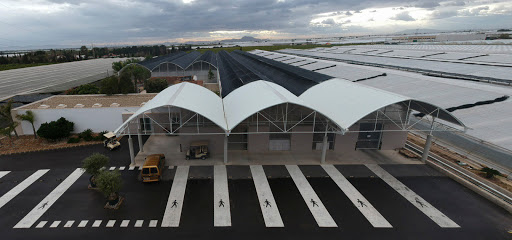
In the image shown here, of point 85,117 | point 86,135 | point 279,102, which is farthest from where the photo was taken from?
point 85,117

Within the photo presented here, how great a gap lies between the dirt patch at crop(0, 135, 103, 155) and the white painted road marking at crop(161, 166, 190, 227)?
40.5 ft

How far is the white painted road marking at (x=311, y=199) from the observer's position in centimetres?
1400

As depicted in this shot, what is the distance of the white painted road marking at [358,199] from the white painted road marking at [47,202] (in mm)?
19644

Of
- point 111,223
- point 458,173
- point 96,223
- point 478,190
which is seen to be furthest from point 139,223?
point 458,173

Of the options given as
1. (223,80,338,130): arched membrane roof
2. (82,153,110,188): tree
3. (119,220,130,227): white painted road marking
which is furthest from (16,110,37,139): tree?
(223,80,338,130): arched membrane roof

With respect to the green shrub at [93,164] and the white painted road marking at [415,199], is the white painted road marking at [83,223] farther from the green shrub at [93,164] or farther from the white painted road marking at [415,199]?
the white painted road marking at [415,199]

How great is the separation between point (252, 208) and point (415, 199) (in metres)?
11.2

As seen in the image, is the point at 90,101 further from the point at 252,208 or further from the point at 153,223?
the point at 252,208

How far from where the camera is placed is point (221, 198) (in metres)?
15.9

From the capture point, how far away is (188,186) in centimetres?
1717

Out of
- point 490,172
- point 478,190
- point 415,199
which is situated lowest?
point 415,199

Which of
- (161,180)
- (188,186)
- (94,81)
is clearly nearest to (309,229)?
(188,186)

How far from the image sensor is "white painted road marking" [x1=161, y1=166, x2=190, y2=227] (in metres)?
13.8

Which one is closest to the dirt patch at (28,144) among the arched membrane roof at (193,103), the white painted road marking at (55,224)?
the arched membrane roof at (193,103)
